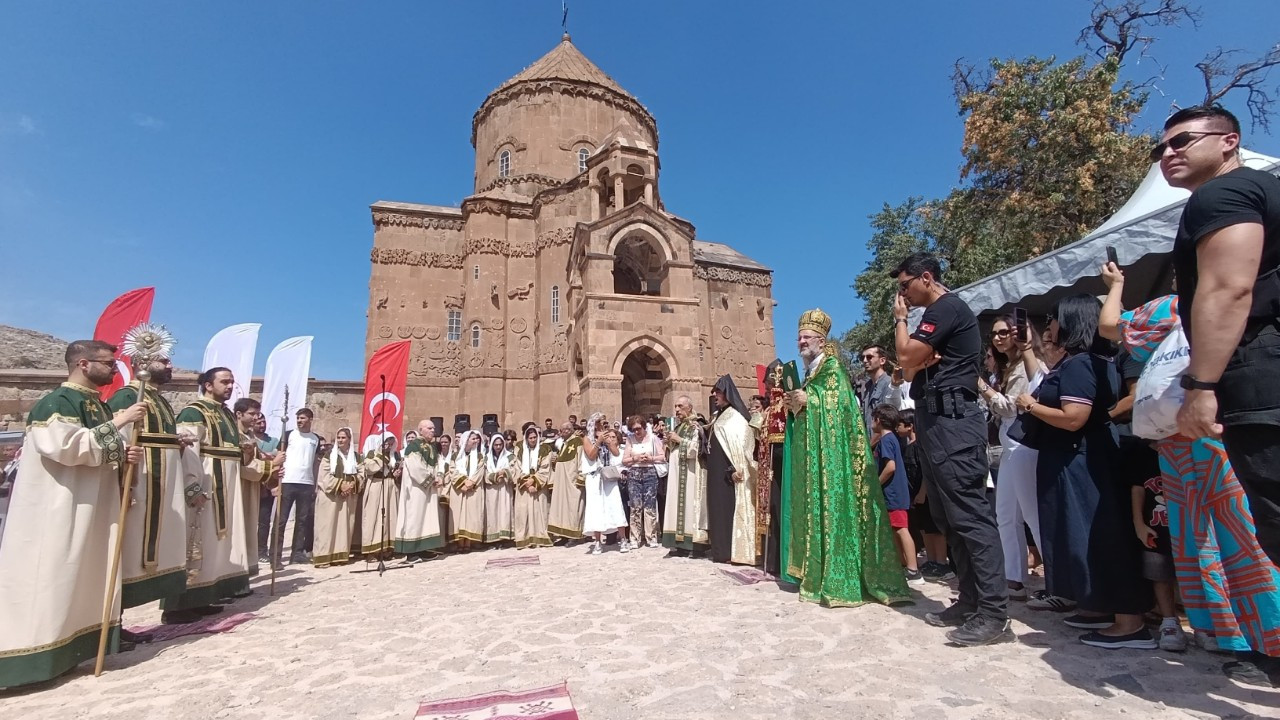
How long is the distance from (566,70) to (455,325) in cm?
1191

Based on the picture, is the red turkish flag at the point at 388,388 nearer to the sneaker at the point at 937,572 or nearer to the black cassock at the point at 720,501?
the black cassock at the point at 720,501

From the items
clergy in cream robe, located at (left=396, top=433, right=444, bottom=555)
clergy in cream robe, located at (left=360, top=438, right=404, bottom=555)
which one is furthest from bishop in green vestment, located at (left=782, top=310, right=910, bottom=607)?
clergy in cream robe, located at (left=360, top=438, right=404, bottom=555)

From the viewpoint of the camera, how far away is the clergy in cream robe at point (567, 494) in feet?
28.5

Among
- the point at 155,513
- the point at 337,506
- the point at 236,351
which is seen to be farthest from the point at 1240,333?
the point at 236,351

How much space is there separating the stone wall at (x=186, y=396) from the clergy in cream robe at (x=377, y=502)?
2.81m

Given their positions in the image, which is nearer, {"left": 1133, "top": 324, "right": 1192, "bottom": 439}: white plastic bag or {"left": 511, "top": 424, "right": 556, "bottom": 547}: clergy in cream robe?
{"left": 1133, "top": 324, "right": 1192, "bottom": 439}: white plastic bag

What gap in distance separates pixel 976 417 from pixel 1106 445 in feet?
2.30

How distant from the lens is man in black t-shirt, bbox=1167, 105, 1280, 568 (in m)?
1.79

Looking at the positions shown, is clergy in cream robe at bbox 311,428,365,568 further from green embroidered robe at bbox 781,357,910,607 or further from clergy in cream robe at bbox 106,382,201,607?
green embroidered robe at bbox 781,357,910,607

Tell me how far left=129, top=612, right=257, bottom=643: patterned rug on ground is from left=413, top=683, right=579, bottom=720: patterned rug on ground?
275 centimetres

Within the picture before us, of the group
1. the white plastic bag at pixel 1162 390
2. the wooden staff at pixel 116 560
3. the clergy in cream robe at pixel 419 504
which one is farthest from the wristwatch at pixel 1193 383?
the clergy in cream robe at pixel 419 504

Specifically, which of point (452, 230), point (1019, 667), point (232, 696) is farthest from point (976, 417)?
point (452, 230)

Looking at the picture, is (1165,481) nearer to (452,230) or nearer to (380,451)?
(380,451)

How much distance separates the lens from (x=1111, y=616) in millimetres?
3455
